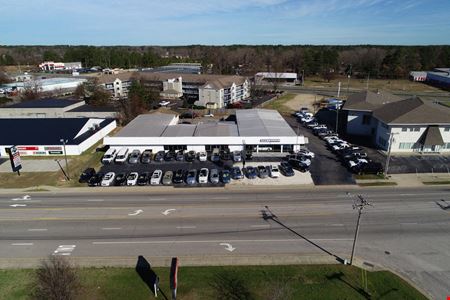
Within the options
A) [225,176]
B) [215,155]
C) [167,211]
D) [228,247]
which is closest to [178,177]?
[225,176]

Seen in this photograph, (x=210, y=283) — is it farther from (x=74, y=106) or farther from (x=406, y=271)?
(x=74, y=106)

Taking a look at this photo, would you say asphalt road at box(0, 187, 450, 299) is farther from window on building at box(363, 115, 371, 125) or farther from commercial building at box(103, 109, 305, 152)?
window on building at box(363, 115, 371, 125)

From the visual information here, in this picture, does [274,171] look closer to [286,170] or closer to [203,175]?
[286,170]

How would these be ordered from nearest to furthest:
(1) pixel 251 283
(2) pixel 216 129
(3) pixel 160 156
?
(1) pixel 251 283 → (3) pixel 160 156 → (2) pixel 216 129

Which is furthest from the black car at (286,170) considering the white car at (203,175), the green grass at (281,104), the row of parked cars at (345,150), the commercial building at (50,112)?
the commercial building at (50,112)

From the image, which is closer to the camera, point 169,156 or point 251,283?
point 251,283

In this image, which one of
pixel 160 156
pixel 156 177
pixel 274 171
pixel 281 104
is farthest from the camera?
pixel 281 104

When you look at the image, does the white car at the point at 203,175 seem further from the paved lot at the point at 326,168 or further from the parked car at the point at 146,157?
the paved lot at the point at 326,168

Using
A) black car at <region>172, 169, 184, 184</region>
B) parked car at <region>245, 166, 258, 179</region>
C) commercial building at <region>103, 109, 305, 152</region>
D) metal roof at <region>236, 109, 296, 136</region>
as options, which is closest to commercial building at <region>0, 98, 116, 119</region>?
commercial building at <region>103, 109, 305, 152</region>
